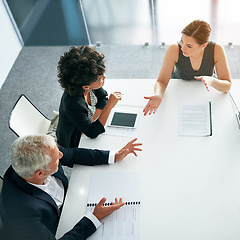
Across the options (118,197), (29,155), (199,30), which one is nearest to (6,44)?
(199,30)

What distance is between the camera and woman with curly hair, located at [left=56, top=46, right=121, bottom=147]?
1967 millimetres

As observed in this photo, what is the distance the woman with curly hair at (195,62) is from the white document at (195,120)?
150 millimetres

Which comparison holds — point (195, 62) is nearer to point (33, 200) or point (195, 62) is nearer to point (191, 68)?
point (191, 68)

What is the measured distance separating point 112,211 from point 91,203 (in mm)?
132

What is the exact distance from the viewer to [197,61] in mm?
2336


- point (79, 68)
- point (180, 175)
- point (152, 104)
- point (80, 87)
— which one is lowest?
point (180, 175)

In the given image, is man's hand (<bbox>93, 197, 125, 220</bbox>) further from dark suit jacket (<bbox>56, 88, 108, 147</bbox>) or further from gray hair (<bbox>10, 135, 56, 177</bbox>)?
dark suit jacket (<bbox>56, 88, 108, 147</bbox>)

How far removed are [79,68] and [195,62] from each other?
34.9 inches

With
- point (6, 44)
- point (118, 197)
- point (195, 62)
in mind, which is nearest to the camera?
point (118, 197)

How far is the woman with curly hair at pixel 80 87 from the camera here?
1.97 metres

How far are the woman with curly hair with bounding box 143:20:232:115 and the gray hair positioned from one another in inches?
29.3

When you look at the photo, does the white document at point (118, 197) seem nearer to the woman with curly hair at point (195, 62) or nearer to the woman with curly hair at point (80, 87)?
the woman with curly hair at point (80, 87)

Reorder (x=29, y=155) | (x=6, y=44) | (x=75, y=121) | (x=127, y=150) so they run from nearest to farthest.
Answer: (x=29, y=155)
(x=127, y=150)
(x=75, y=121)
(x=6, y=44)

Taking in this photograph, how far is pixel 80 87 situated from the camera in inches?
80.1
